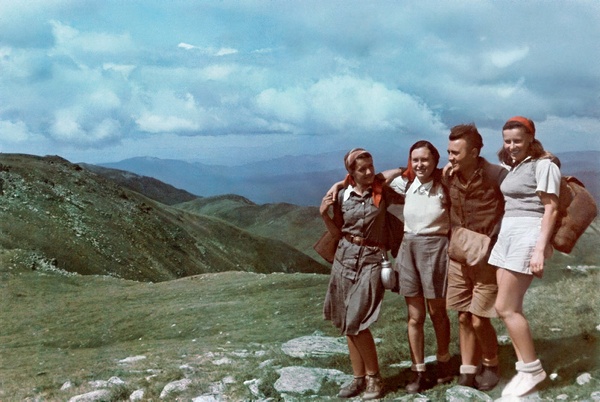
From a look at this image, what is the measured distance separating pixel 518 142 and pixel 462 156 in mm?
589

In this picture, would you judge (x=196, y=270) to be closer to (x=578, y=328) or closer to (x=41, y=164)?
(x=41, y=164)

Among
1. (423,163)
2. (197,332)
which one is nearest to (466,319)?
(423,163)

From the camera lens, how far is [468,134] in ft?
20.6

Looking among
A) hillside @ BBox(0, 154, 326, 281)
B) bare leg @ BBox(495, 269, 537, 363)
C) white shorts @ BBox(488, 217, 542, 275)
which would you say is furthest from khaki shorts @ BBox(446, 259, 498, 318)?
hillside @ BBox(0, 154, 326, 281)

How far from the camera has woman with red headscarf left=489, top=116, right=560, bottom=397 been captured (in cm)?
567

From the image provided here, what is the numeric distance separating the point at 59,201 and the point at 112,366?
28.5 meters

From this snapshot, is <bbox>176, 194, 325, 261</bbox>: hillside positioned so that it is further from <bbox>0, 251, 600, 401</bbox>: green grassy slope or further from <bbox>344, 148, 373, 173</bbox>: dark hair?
<bbox>344, 148, 373, 173</bbox>: dark hair

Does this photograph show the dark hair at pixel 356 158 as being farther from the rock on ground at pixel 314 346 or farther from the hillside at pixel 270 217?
the hillside at pixel 270 217

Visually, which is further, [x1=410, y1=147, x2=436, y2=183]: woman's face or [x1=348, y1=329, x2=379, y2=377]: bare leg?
[x1=348, y1=329, x2=379, y2=377]: bare leg

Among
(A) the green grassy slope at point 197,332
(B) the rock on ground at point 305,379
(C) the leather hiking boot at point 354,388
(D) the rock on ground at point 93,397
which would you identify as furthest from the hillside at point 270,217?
(C) the leather hiking boot at point 354,388

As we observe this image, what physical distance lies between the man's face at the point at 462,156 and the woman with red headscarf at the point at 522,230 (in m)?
0.35

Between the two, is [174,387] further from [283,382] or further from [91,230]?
[91,230]

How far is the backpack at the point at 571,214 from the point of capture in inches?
227

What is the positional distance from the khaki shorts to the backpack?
78cm
